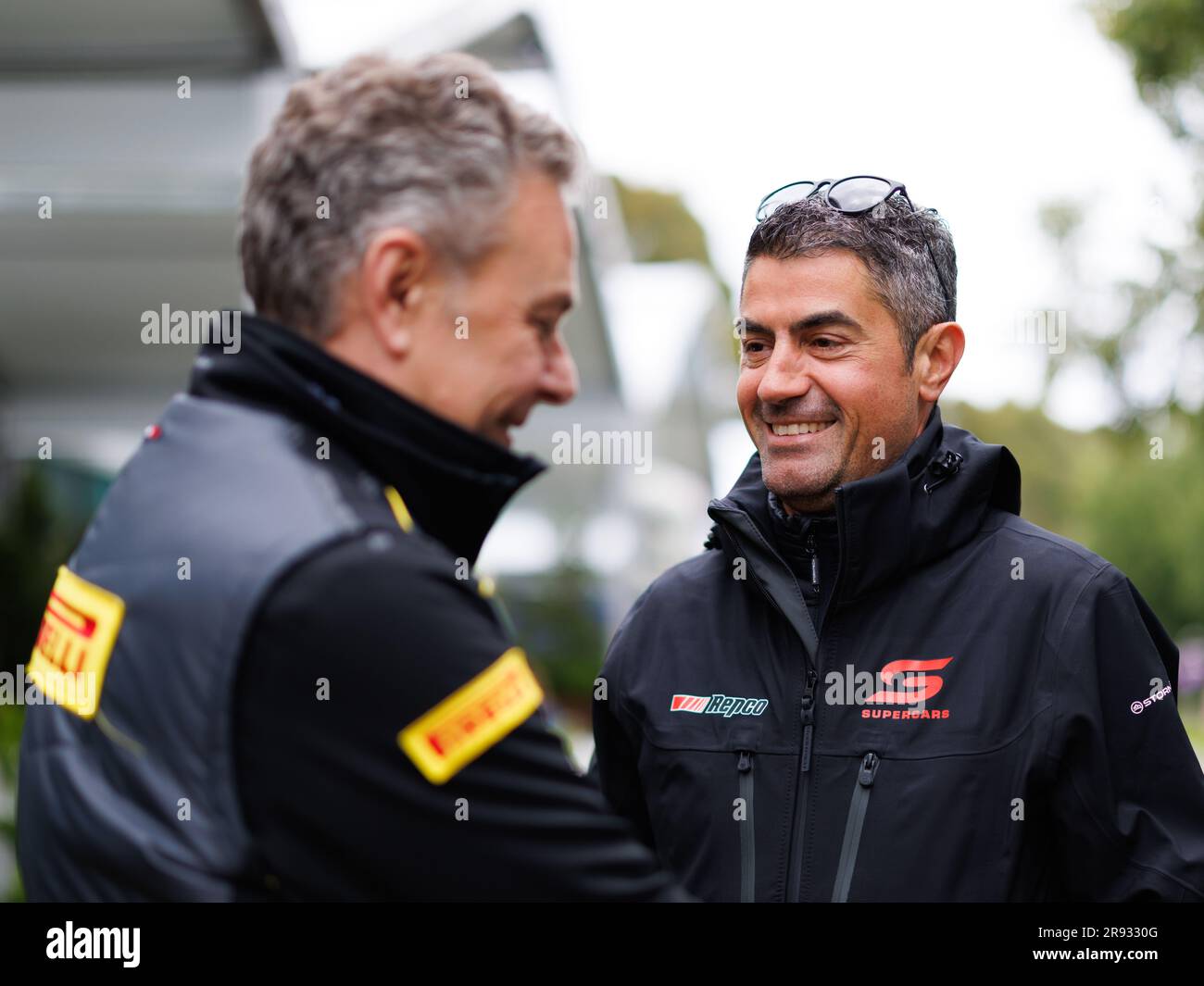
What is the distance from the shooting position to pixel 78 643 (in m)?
1.62

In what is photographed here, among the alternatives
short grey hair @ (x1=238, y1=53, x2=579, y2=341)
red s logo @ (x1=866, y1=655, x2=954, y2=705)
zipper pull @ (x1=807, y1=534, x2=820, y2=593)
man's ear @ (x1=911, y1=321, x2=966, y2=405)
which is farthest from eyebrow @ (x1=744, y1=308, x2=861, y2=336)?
short grey hair @ (x1=238, y1=53, x2=579, y2=341)

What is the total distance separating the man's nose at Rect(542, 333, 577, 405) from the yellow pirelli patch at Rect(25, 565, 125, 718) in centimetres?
63

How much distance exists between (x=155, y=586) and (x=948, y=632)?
1530mm

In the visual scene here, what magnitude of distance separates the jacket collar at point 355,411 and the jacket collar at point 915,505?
970mm

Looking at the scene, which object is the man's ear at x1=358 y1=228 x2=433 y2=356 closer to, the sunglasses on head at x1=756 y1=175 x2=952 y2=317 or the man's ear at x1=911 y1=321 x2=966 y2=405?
the sunglasses on head at x1=756 y1=175 x2=952 y2=317

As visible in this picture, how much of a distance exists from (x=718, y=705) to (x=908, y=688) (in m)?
0.36

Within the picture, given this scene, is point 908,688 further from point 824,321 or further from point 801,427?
point 824,321

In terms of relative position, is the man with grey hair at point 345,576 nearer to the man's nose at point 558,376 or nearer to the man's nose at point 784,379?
the man's nose at point 558,376

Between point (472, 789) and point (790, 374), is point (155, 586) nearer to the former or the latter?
point (472, 789)

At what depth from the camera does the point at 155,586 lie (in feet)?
5.00

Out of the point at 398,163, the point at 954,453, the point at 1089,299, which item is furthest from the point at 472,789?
the point at 1089,299

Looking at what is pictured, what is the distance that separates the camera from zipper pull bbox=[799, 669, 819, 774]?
2475 millimetres

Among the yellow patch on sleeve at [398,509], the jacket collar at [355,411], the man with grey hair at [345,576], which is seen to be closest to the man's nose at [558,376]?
the man with grey hair at [345,576]

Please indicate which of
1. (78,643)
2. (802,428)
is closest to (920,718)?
(802,428)
